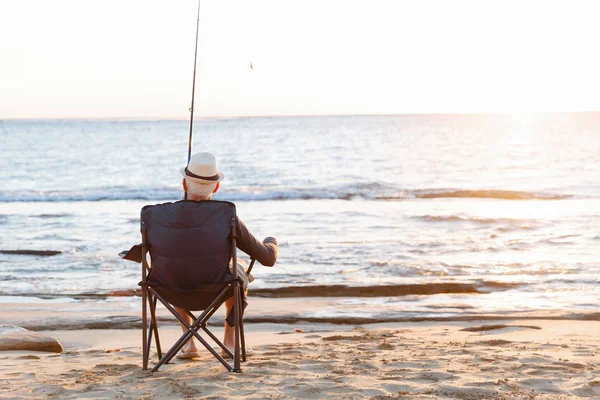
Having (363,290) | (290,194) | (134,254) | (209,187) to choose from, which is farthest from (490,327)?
(290,194)

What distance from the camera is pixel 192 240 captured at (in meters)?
4.09

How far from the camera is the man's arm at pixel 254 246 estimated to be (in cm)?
418

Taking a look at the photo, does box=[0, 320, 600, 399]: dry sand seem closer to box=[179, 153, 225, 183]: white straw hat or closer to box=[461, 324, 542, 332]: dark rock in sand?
box=[461, 324, 542, 332]: dark rock in sand

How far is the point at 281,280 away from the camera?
8.37 m

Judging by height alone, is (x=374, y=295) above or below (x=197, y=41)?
below

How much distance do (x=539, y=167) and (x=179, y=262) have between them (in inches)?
1108

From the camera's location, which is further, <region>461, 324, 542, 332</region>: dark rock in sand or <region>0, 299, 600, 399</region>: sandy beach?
<region>461, 324, 542, 332</region>: dark rock in sand

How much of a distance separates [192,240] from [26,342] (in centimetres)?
174

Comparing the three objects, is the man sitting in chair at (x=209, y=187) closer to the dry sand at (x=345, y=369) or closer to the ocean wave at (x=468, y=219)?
the dry sand at (x=345, y=369)

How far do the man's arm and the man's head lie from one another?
0.24m

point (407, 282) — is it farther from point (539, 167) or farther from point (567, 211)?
point (539, 167)

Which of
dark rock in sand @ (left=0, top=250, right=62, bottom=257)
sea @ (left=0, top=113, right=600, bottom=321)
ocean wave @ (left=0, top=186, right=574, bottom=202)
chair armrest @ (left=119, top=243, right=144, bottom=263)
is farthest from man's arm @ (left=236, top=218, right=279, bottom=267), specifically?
ocean wave @ (left=0, top=186, right=574, bottom=202)

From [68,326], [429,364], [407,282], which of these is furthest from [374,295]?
[429,364]

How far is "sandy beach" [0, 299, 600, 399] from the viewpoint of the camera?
3674 mm
